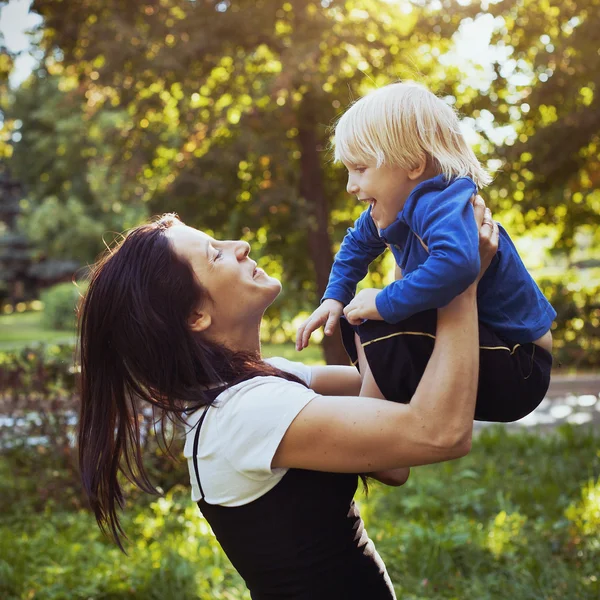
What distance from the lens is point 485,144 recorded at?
7.21 meters

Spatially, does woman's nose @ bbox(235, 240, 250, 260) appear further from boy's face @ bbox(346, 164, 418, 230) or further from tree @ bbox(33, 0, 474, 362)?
tree @ bbox(33, 0, 474, 362)

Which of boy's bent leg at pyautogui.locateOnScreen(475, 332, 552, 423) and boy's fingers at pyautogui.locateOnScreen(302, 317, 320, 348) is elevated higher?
boy's fingers at pyautogui.locateOnScreen(302, 317, 320, 348)

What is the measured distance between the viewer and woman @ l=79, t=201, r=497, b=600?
61.5 inches

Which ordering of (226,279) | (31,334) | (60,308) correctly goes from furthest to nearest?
(60,308) < (31,334) < (226,279)

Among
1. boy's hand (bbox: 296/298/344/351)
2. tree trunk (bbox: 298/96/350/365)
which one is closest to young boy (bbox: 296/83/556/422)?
boy's hand (bbox: 296/298/344/351)

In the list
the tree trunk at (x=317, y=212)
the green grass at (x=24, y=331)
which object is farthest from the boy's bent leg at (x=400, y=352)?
the green grass at (x=24, y=331)

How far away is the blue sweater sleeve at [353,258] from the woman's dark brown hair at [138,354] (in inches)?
12.6

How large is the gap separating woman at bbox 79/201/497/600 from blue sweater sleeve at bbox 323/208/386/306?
25 cm

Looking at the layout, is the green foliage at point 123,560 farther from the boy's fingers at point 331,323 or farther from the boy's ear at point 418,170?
the boy's ear at point 418,170

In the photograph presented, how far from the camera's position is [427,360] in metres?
1.63

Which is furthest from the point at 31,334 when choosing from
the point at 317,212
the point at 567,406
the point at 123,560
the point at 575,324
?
the point at 123,560

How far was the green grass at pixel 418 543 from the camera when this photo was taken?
3690 millimetres

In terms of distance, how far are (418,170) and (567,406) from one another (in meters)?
7.73

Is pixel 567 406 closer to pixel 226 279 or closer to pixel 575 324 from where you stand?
pixel 575 324
